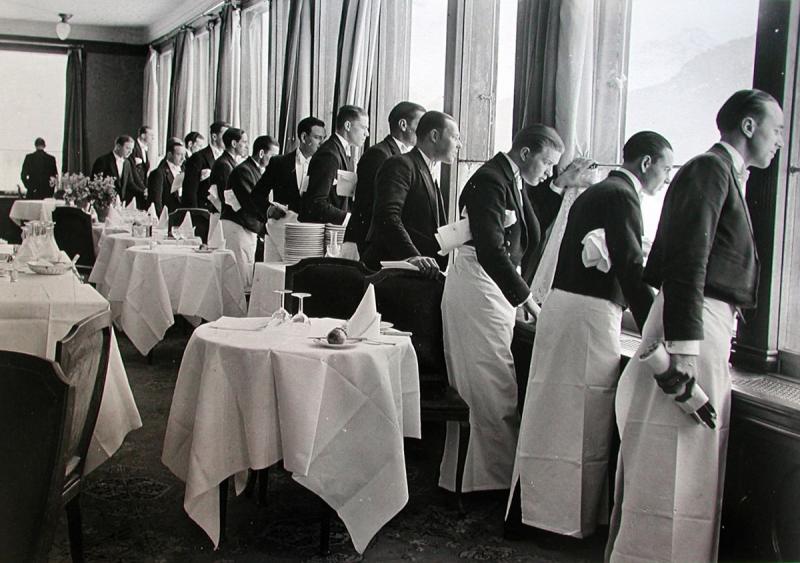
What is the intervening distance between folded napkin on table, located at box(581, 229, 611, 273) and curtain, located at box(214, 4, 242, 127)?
8171mm

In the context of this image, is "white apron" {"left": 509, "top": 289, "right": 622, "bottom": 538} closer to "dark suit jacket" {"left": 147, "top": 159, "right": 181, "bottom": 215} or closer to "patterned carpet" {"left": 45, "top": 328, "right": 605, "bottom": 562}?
"patterned carpet" {"left": 45, "top": 328, "right": 605, "bottom": 562}

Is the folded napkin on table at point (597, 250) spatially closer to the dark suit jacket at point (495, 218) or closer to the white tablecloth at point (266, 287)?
the dark suit jacket at point (495, 218)

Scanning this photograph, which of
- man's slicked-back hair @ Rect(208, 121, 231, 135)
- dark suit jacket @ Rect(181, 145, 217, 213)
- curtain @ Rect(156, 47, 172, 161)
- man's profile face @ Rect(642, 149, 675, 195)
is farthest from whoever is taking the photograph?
curtain @ Rect(156, 47, 172, 161)

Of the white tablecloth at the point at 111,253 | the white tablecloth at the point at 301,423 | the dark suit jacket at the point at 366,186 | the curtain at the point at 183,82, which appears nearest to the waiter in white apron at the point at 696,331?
the white tablecloth at the point at 301,423

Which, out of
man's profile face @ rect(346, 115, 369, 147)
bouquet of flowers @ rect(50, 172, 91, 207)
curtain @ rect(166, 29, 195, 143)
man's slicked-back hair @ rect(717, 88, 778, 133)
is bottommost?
bouquet of flowers @ rect(50, 172, 91, 207)

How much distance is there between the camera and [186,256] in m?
6.21

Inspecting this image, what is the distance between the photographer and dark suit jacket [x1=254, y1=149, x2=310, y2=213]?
6305 mm

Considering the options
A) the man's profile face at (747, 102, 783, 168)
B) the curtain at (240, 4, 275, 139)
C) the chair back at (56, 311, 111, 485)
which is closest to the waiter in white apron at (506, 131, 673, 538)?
the man's profile face at (747, 102, 783, 168)

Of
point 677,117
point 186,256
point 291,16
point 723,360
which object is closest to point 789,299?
point 723,360

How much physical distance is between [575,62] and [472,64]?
1.50 meters

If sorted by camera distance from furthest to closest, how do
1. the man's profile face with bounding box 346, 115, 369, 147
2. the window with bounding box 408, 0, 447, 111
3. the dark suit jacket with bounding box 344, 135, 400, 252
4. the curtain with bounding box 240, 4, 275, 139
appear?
the curtain with bounding box 240, 4, 275, 139 < the window with bounding box 408, 0, 447, 111 < the man's profile face with bounding box 346, 115, 369, 147 < the dark suit jacket with bounding box 344, 135, 400, 252

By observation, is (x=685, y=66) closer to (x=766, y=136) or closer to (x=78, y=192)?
(x=766, y=136)

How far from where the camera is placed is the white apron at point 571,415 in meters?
3.11

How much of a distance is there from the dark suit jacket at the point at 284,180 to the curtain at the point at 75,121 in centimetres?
1038
